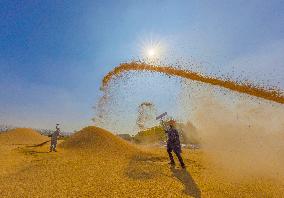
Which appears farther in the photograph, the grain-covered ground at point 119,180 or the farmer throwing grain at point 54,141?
the farmer throwing grain at point 54,141

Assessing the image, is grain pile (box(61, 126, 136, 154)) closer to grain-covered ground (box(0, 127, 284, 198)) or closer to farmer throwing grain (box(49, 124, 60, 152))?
farmer throwing grain (box(49, 124, 60, 152))

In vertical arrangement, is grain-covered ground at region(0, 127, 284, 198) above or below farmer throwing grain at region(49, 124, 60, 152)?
below

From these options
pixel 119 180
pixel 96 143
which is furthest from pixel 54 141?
pixel 119 180

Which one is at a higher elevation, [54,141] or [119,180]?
[54,141]

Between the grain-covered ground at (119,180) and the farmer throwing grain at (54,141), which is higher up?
the farmer throwing grain at (54,141)

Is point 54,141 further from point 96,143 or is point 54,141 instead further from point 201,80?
point 201,80

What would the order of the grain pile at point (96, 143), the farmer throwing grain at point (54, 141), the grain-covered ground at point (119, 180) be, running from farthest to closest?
the farmer throwing grain at point (54, 141) < the grain pile at point (96, 143) < the grain-covered ground at point (119, 180)

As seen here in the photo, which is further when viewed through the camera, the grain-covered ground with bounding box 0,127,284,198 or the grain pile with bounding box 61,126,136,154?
the grain pile with bounding box 61,126,136,154

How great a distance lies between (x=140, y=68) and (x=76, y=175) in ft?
32.3

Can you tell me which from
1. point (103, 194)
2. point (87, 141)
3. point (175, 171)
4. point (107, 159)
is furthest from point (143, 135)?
point (103, 194)

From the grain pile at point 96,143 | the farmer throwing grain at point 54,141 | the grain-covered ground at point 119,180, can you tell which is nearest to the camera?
the grain-covered ground at point 119,180

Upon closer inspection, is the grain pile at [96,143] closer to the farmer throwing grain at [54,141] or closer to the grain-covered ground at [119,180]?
the farmer throwing grain at [54,141]

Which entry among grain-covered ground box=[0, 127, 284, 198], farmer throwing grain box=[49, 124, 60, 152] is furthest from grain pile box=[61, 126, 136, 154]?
grain-covered ground box=[0, 127, 284, 198]

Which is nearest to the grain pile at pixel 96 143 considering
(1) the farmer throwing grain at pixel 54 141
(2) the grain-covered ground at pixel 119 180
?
(1) the farmer throwing grain at pixel 54 141
